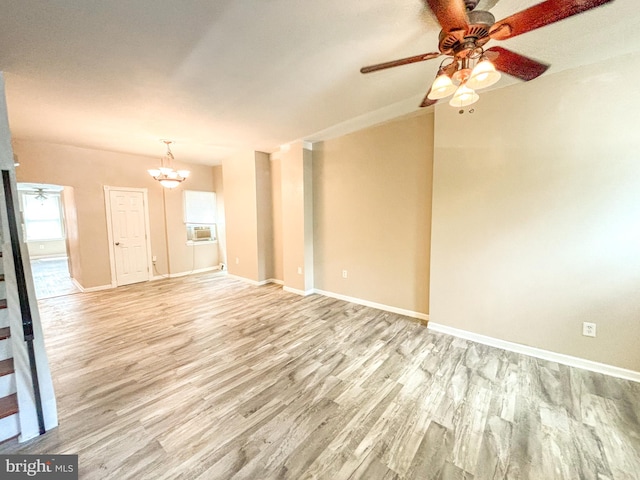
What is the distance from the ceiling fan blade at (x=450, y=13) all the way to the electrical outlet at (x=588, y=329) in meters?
2.86

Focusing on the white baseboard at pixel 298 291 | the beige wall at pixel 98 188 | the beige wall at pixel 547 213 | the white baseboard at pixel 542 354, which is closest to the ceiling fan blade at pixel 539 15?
the beige wall at pixel 547 213

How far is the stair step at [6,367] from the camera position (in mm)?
1696

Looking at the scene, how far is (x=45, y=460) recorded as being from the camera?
57.4 inches

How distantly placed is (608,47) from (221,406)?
4320 millimetres

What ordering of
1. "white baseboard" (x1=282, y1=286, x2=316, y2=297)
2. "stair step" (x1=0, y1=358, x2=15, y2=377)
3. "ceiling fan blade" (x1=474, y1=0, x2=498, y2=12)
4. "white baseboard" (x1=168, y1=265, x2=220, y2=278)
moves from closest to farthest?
"ceiling fan blade" (x1=474, y1=0, x2=498, y2=12) < "stair step" (x1=0, y1=358, x2=15, y2=377) < "white baseboard" (x1=282, y1=286, x2=316, y2=297) < "white baseboard" (x1=168, y1=265, x2=220, y2=278)

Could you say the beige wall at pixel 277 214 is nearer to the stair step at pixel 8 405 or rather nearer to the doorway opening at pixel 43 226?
the stair step at pixel 8 405

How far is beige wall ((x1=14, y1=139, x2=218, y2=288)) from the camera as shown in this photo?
4.47 m

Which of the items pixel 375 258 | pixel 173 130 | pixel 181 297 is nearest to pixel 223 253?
pixel 181 297

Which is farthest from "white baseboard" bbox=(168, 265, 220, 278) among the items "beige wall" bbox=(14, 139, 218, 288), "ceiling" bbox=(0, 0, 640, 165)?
"ceiling" bbox=(0, 0, 640, 165)

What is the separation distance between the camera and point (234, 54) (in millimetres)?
1994

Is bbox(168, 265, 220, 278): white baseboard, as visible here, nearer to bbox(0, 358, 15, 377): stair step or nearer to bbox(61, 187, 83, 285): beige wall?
bbox(61, 187, 83, 285): beige wall

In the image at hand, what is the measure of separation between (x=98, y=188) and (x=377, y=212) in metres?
5.69

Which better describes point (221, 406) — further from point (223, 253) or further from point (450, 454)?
point (223, 253)

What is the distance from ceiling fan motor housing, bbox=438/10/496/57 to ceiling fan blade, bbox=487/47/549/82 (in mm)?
118
